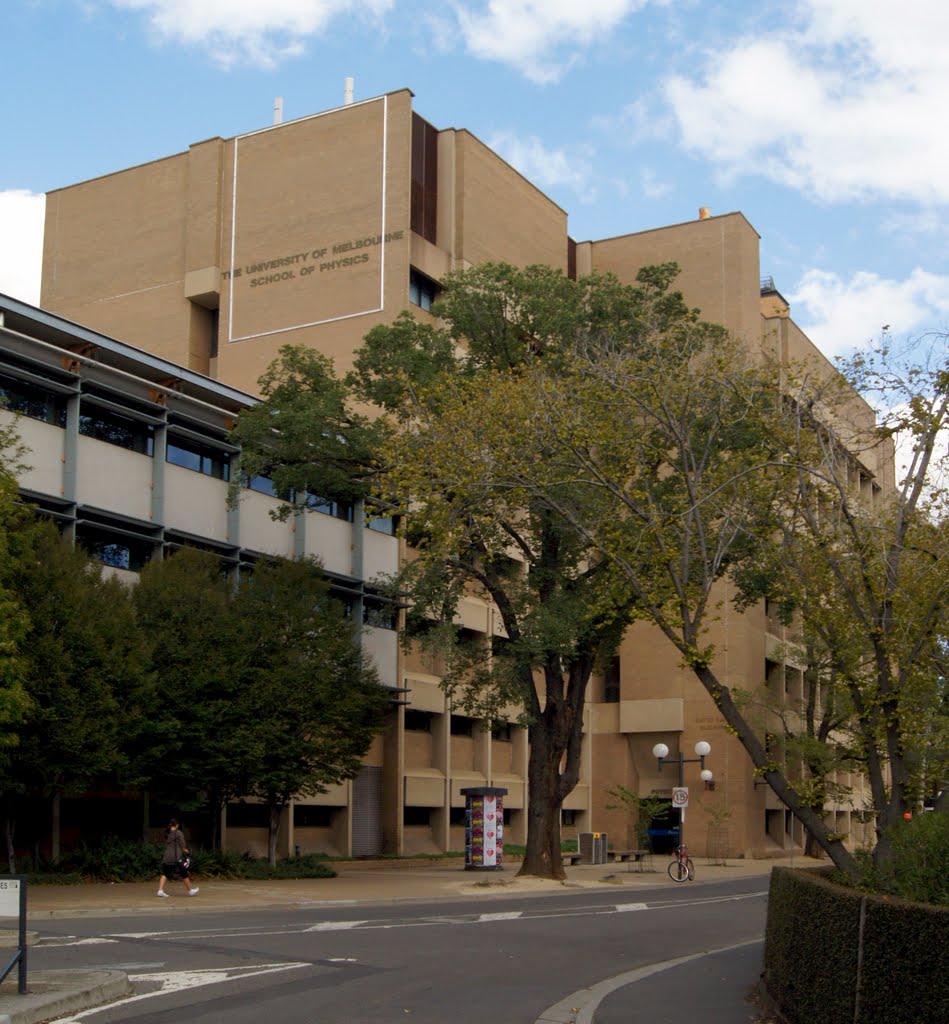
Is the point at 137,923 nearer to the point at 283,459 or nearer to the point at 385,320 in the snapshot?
the point at 283,459

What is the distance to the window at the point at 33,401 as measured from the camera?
30.2 m

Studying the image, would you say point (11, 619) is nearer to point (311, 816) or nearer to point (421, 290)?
point (311, 816)

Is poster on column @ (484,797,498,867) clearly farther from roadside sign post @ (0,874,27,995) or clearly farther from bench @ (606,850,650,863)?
roadside sign post @ (0,874,27,995)

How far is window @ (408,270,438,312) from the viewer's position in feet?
158

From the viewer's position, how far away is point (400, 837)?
42969 millimetres

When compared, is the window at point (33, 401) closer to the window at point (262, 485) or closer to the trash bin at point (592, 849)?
the window at point (262, 485)

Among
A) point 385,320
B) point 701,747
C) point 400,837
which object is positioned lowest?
point 400,837

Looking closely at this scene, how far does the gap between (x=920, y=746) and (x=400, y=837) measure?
29.3 metres

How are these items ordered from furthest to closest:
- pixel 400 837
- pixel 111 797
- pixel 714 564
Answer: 1. pixel 400 837
2. pixel 111 797
3. pixel 714 564

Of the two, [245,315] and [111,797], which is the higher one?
[245,315]

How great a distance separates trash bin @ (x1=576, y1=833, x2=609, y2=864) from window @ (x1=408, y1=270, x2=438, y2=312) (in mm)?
20253

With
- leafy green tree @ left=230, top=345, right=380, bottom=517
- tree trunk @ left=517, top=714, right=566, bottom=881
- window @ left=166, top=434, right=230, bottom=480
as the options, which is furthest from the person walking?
window @ left=166, top=434, right=230, bottom=480

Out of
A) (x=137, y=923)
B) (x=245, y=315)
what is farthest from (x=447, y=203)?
(x=137, y=923)

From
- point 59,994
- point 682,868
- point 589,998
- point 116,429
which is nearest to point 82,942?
point 59,994
